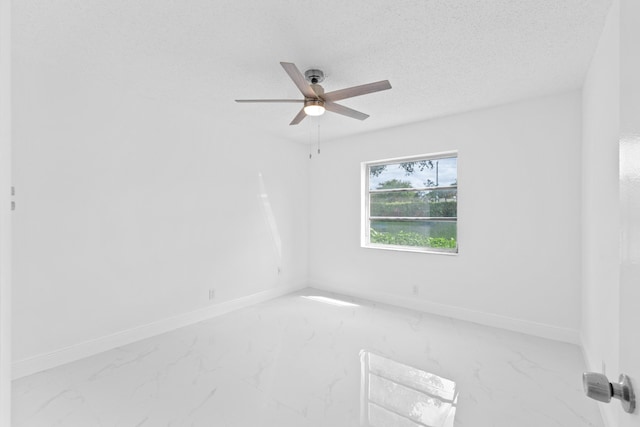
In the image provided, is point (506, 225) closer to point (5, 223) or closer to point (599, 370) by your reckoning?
point (599, 370)

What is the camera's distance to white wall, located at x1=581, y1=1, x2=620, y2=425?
178cm

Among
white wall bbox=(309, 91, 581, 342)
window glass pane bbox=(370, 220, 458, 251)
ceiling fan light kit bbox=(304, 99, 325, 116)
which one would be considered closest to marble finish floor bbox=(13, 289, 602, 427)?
white wall bbox=(309, 91, 581, 342)

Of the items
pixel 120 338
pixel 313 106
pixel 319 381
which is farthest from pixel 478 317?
pixel 120 338

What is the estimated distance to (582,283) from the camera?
2922mm

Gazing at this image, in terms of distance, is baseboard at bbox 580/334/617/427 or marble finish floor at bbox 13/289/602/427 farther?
marble finish floor at bbox 13/289/602/427

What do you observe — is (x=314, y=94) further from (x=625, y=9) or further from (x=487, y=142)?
(x=487, y=142)

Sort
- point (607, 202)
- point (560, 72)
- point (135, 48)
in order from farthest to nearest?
point (560, 72) < point (135, 48) < point (607, 202)

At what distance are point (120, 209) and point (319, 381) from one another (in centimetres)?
249

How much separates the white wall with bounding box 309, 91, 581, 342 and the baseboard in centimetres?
29

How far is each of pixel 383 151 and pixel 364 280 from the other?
1.93m

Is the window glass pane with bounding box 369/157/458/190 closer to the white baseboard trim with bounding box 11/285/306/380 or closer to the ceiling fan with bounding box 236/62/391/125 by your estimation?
the ceiling fan with bounding box 236/62/391/125

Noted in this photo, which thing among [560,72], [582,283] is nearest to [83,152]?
[560,72]

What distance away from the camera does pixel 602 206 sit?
211cm

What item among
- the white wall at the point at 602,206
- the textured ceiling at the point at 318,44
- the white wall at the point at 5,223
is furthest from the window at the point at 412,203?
the white wall at the point at 5,223
